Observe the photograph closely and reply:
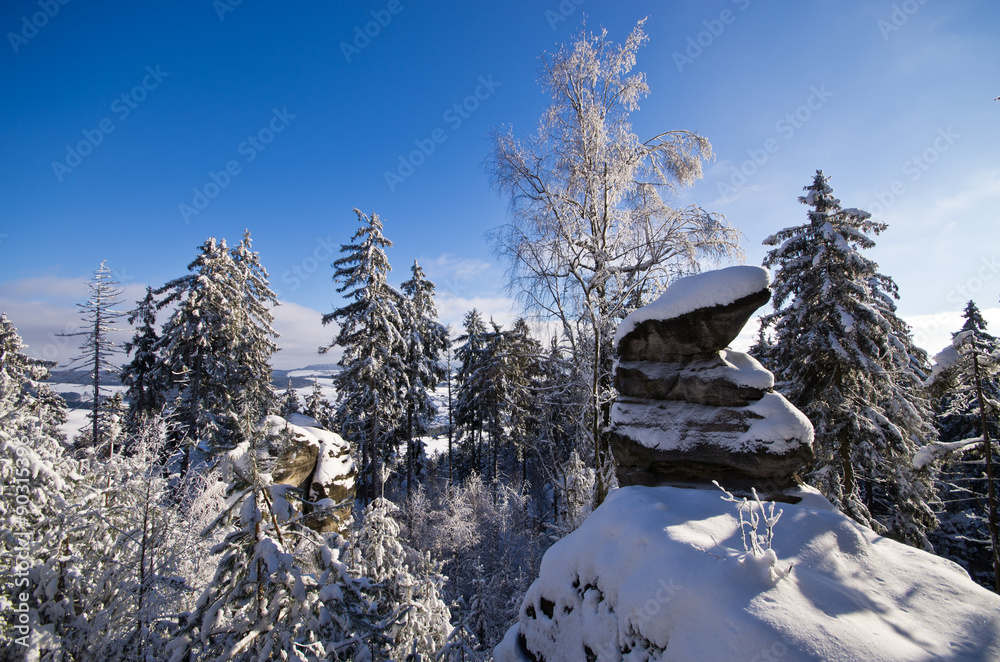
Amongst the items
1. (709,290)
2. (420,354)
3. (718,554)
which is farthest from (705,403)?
(420,354)

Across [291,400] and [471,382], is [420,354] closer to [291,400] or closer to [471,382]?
[471,382]

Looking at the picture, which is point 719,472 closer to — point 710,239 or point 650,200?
point 710,239

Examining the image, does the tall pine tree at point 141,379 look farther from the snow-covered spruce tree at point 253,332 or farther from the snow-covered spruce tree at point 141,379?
the snow-covered spruce tree at point 253,332

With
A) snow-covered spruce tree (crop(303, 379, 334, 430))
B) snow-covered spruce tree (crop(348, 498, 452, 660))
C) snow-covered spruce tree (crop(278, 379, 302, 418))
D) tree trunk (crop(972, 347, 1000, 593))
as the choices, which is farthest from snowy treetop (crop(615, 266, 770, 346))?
snow-covered spruce tree (crop(278, 379, 302, 418))

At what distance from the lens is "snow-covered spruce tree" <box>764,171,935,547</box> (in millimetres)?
10992

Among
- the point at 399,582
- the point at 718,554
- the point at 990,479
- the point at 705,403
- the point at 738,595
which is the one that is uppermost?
the point at 705,403

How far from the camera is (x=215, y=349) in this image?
18.1m

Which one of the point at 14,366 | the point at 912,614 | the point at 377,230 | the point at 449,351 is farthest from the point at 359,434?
the point at 912,614

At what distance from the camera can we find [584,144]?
8281 mm

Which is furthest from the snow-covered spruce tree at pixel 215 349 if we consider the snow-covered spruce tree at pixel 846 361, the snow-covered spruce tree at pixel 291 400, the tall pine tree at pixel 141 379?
the snow-covered spruce tree at pixel 846 361

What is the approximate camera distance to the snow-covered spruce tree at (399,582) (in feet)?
21.9

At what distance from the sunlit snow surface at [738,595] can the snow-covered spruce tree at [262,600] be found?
2.28m

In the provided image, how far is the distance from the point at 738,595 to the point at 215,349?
21.5 metres

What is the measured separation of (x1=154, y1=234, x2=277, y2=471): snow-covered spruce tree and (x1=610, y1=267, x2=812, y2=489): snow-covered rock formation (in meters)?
15.1
